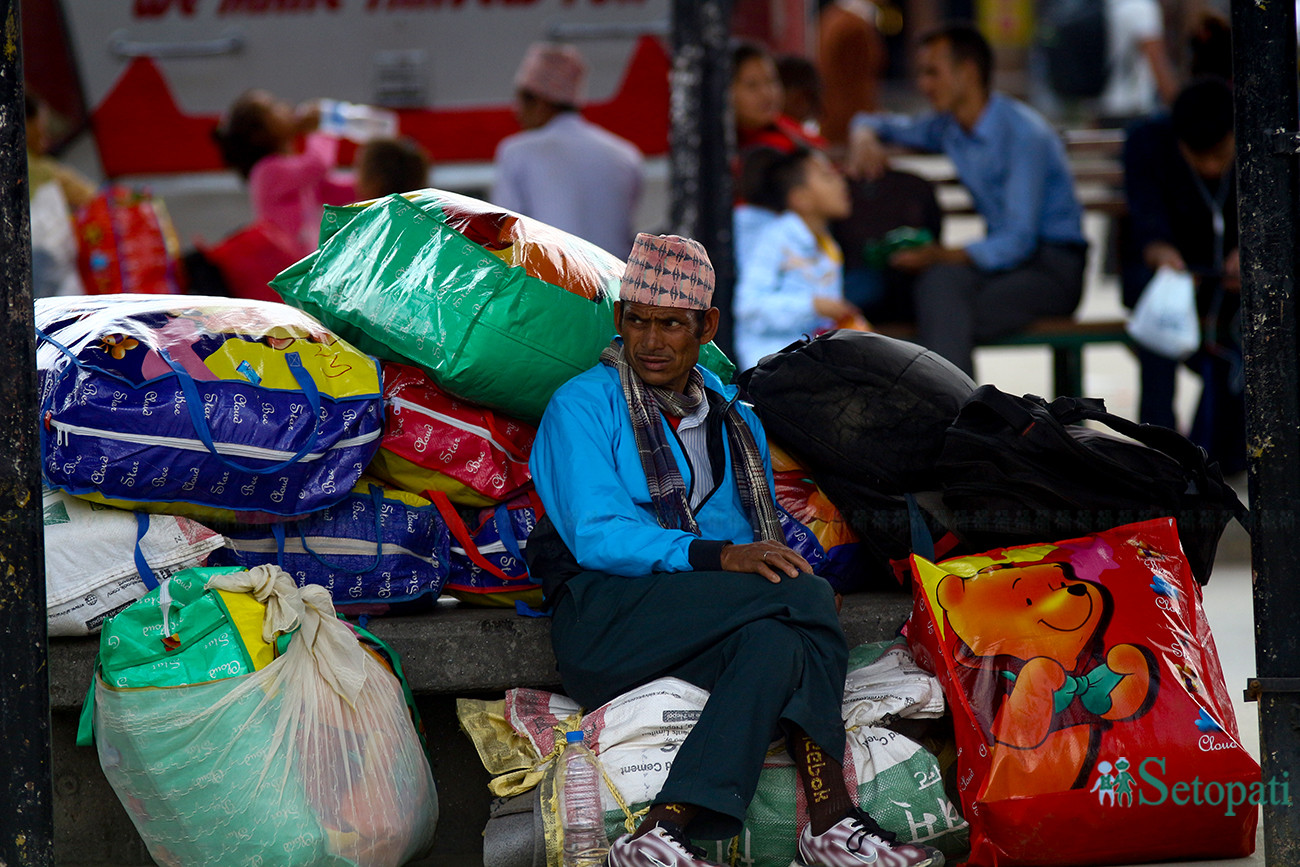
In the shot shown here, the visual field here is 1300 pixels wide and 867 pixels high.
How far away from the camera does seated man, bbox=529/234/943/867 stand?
8.90 ft

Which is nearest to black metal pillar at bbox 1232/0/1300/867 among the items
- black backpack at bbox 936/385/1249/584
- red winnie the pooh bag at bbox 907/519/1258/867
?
red winnie the pooh bag at bbox 907/519/1258/867

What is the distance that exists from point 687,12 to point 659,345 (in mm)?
2749

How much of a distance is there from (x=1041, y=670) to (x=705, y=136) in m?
3.33

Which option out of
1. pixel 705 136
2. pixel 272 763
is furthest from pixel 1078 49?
pixel 272 763

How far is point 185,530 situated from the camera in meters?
3.04

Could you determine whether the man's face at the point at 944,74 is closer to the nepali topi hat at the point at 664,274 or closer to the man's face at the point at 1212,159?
the man's face at the point at 1212,159

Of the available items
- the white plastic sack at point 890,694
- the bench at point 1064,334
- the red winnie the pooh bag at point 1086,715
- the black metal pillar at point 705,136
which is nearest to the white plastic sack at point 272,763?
the white plastic sack at point 890,694

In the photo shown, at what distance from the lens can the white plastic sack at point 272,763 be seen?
2.67 meters

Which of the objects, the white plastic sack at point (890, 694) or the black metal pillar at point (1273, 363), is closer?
the black metal pillar at point (1273, 363)

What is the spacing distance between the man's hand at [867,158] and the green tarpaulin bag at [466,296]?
3.37m

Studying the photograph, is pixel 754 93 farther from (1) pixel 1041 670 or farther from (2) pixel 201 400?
(1) pixel 1041 670

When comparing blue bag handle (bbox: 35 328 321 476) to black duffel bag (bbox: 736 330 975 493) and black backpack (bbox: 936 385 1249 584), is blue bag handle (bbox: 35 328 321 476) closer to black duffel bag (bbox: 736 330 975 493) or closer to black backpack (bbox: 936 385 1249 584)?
black duffel bag (bbox: 736 330 975 493)

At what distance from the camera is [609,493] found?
2.96 meters

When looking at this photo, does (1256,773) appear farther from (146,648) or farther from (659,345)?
(146,648)
